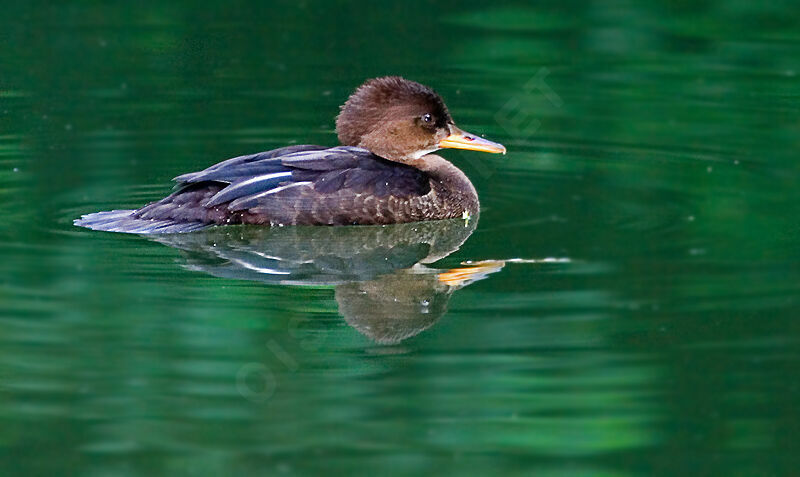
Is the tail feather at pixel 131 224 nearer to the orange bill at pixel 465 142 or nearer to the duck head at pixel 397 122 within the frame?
the duck head at pixel 397 122

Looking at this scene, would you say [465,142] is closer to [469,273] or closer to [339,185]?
[339,185]

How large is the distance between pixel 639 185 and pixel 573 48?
17.2ft

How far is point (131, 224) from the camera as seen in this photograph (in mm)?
9859

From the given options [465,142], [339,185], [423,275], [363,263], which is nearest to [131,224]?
[339,185]

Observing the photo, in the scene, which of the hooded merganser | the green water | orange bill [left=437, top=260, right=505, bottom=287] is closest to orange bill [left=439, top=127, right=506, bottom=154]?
the hooded merganser

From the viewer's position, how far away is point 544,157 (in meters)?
12.1

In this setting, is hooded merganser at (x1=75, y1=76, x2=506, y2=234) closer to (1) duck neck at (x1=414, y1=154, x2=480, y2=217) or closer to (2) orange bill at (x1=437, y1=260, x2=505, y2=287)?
(1) duck neck at (x1=414, y1=154, x2=480, y2=217)

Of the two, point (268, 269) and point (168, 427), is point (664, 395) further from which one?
point (268, 269)

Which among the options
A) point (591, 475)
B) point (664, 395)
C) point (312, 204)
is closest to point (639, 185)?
point (312, 204)

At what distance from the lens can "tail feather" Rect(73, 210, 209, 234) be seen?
32.1ft

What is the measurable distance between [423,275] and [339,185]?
4.57ft

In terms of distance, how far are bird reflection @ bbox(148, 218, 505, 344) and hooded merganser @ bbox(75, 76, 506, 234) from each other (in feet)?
0.30

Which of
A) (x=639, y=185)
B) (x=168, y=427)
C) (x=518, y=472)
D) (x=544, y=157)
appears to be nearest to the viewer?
(x=518, y=472)

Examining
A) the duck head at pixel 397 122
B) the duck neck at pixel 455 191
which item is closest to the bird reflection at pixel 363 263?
the duck neck at pixel 455 191
